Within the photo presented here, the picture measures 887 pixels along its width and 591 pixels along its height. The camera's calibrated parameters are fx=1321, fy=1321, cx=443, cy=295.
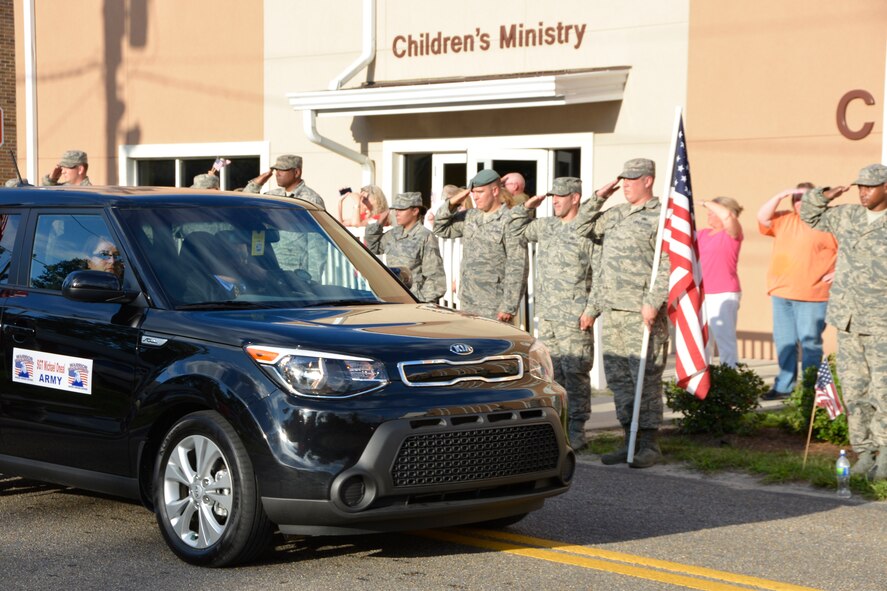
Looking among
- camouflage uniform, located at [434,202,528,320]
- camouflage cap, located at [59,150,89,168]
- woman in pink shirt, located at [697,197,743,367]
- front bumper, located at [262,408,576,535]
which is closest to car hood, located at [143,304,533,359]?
front bumper, located at [262,408,576,535]

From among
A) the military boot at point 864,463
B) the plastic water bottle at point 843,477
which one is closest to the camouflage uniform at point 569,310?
the military boot at point 864,463

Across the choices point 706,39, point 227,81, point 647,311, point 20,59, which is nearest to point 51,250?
point 647,311

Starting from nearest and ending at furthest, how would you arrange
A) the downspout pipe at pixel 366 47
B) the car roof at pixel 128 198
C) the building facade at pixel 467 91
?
the car roof at pixel 128 198 < the building facade at pixel 467 91 < the downspout pipe at pixel 366 47

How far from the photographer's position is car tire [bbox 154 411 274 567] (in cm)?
586

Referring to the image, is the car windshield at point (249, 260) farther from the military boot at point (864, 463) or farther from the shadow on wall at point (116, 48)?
the shadow on wall at point (116, 48)

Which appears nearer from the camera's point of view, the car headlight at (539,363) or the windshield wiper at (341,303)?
the car headlight at (539,363)

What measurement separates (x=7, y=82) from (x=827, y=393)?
2556cm

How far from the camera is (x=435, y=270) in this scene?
11.4m

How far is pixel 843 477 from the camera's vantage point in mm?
8156

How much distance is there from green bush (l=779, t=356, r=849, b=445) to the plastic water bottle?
4.84ft

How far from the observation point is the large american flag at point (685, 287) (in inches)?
361

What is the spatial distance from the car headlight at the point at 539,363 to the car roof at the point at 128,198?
1.76 m

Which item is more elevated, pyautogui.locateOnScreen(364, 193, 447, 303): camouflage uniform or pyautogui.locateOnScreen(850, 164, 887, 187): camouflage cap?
pyautogui.locateOnScreen(850, 164, 887, 187): camouflage cap

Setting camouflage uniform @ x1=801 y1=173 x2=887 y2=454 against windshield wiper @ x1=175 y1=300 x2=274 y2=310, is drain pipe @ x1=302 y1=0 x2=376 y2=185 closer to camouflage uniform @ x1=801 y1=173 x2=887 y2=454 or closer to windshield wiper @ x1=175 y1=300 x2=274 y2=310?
camouflage uniform @ x1=801 y1=173 x2=887 y2=454
